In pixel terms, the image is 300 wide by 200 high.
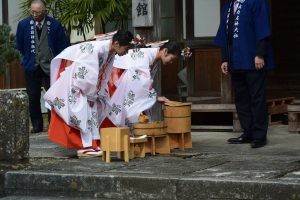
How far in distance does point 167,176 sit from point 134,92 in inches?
80.3

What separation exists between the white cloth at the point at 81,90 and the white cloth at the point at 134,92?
29cm

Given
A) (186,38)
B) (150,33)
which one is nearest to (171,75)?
(186,38)

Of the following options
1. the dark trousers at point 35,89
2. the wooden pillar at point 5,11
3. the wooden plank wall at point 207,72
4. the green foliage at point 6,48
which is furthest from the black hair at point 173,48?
the wooden pillar at point 5,11

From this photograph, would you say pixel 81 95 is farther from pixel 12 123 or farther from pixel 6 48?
pixel 6 48

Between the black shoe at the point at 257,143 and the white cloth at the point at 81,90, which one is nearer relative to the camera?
the white cloth at the point at 81,90

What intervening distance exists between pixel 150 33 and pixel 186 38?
6.54 feet

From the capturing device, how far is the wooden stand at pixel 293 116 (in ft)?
32.0

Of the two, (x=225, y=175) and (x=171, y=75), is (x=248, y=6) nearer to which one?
(x=225, y=175)

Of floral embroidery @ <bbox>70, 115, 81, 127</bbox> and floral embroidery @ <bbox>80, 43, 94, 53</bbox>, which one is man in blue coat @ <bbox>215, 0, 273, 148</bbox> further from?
floral embroidery @ <bbox>70, 115, 81, 127</bbox>

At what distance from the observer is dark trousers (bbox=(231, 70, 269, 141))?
8638 mm

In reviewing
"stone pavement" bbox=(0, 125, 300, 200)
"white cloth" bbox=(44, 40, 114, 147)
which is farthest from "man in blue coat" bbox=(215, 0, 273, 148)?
"white cloth" bbox=(44, 40, 114, 147)

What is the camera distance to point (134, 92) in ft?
28.6

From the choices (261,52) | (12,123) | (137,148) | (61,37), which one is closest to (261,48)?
(261,52)

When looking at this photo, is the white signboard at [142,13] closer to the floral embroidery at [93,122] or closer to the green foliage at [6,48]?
the floral embroidery at [93,122]
